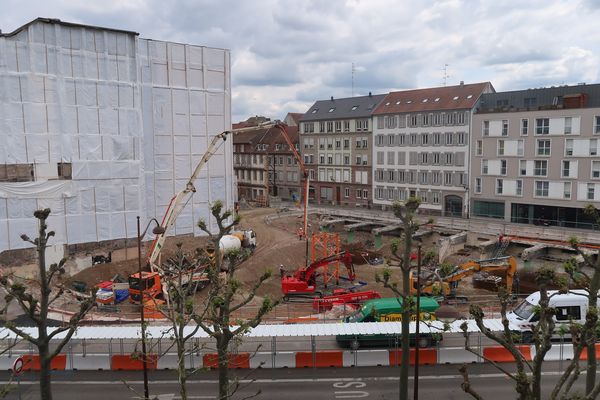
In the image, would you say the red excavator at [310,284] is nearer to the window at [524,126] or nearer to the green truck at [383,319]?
the green truck at [383,319]

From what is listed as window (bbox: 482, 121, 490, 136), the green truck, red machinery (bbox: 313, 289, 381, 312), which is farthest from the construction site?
window (bbox: 482, 121, 490, 136)

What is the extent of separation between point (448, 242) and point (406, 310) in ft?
111

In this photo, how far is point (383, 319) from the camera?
2416 centimetres

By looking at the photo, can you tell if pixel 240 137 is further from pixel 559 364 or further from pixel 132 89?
pixel 559 364

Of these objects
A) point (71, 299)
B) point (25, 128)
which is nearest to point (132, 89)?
point (25, 128)

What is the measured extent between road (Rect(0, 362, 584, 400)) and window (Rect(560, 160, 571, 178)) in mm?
31963

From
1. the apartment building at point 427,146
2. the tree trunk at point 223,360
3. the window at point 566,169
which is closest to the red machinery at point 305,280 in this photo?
the tree trunk at point 223,360

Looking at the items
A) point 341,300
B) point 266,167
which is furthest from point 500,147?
point 266,167

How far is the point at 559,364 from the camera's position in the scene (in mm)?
22125

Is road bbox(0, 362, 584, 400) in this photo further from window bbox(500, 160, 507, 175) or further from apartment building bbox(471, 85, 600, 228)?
window bbox(500, 160, 507, 175)

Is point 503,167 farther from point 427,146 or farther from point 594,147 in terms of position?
point 427,146

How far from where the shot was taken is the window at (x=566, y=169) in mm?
49219

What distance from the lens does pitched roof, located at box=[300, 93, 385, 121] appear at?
2648 inches

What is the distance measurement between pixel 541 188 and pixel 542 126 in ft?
19.4
